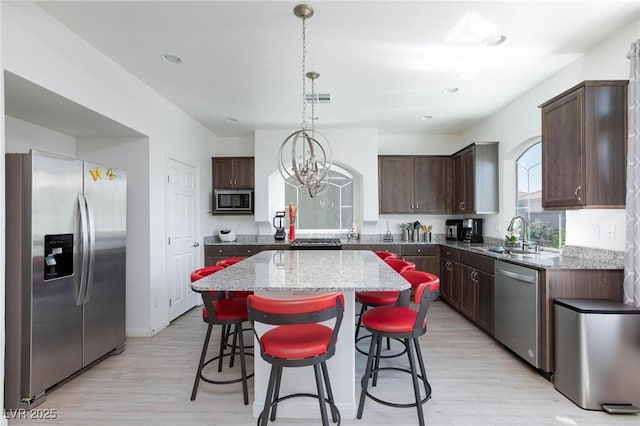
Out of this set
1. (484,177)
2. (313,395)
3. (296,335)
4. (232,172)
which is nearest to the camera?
(296,335)

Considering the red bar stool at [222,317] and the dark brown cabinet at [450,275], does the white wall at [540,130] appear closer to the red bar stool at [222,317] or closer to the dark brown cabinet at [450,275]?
the dark brown cabinet at [450,275]

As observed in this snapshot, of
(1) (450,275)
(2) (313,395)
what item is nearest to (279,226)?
(1) (450,275)

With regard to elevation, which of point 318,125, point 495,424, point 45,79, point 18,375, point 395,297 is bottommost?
point 495,424

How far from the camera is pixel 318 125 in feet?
17.0

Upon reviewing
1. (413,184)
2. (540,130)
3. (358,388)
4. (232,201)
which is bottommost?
(358,388)

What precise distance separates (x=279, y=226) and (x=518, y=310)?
3676 millimetres

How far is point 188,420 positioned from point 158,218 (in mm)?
2314

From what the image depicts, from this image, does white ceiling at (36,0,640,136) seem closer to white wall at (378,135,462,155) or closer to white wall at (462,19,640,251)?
white wall at (462,19,640,251)

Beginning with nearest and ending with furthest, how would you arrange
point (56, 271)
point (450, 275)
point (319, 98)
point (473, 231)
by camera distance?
1. point (56, 271)
2. point (319, 98)
3. point (450, 275)
4. point (473, 231)

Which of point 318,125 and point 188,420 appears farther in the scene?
point 318,125

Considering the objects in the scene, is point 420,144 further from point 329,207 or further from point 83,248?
point 83,248

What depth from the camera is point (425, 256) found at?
5164 millimetres

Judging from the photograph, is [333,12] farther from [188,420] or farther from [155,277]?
[155,277]

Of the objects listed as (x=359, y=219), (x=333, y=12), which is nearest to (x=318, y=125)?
(x=359, y=219)
